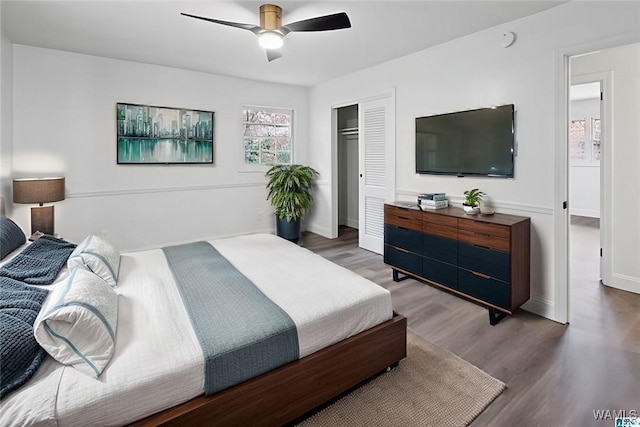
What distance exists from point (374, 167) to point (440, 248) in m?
1.88

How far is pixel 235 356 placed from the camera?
59.3 inches

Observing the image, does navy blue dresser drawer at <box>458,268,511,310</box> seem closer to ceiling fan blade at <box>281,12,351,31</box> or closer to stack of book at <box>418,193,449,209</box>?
stack of book at <box>418,193,449,209</box>

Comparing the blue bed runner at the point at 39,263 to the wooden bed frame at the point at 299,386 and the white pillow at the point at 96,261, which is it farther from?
the wooden bed frame at the point at 299,386

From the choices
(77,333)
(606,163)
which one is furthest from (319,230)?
(77,333)

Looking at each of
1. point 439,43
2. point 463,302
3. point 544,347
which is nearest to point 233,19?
point 439,43

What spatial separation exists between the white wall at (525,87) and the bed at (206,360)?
1695 mm

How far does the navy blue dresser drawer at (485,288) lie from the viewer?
8.84 feet

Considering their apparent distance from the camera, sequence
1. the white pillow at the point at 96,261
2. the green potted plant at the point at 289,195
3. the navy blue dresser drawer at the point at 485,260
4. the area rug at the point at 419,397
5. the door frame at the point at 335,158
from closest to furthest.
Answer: the area rug at the point at 419,397 → the white pillow at the point at 96,261 → the navy blue dresser drawer at the point at 485,260 → the door frame at the point at 335,158 → the green potted plant at the point at 289,195

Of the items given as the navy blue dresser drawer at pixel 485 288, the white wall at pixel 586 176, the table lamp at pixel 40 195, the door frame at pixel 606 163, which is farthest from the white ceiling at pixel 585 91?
the table lamp at pixel 40 195

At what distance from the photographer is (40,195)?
3.39 m

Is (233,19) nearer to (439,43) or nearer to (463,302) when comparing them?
(439,43)

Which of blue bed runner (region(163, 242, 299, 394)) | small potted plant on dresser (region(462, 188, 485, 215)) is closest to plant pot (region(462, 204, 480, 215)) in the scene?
small potted plant on dresser (region(462, 188, 485, 215))

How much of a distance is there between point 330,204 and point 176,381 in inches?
176

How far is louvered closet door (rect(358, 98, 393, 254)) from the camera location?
4.52 metres
